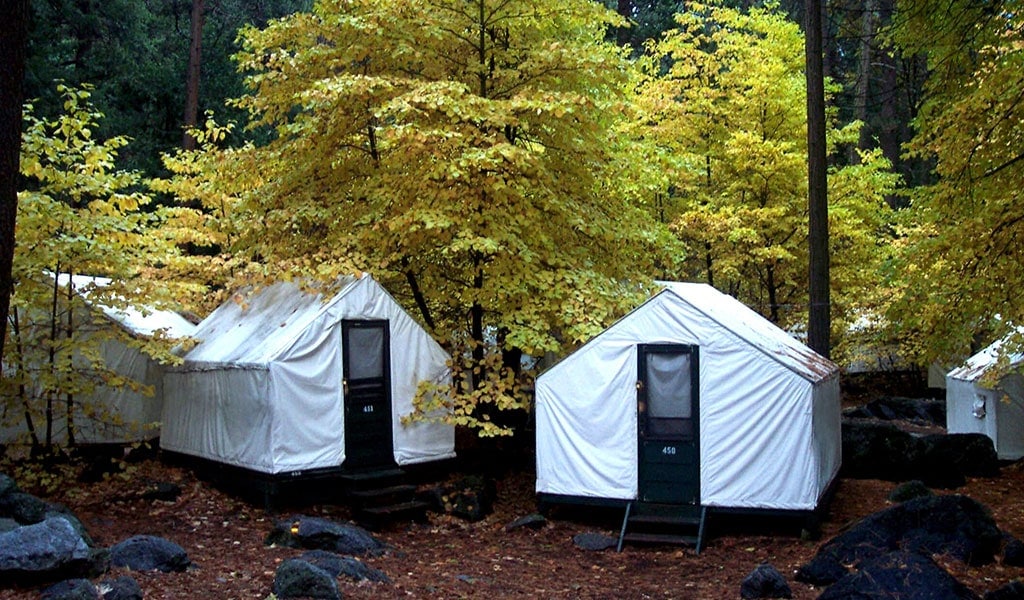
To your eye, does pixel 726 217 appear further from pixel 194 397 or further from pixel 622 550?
pixel 194 397

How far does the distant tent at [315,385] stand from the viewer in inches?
436

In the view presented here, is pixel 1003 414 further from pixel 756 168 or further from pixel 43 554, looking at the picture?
pixel 43 554

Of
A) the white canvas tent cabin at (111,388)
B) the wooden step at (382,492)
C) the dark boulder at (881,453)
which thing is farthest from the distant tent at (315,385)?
the dark boulder at (881,453)

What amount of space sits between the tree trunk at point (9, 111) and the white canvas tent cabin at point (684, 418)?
627cm

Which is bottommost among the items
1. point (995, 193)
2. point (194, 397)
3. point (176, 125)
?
point (194, 397)

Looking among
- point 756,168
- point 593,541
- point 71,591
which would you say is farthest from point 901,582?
point 756,168

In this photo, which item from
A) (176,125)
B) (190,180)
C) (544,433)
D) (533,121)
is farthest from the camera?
(176,125)

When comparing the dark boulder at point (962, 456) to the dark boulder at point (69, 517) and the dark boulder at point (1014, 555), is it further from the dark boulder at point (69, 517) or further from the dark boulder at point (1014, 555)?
the dark boulder at point (69, 517)

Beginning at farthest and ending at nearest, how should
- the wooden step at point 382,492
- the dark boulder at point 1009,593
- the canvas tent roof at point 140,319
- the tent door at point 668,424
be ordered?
the canvas tent roof at point 140,319
the wooden step at point 382,492
the tent door at point 668,424
the dark boulder at point 1009,593

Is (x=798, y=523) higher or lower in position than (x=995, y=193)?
lower

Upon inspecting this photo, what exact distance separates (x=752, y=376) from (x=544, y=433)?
2.55 metres

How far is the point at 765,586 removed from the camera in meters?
→ 8.01

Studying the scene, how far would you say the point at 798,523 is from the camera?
402 inches

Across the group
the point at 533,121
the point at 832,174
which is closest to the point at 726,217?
the point at 832,174
